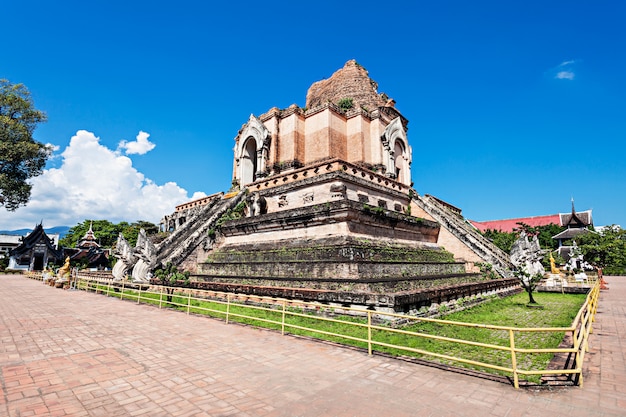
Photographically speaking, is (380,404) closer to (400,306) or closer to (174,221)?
(400,306)

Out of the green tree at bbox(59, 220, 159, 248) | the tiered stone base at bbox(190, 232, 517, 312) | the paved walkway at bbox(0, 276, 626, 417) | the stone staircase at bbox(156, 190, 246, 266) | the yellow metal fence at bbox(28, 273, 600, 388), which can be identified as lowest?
the paved walkway at bbox(0, 276, 626, 417)

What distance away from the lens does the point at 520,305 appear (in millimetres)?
12250

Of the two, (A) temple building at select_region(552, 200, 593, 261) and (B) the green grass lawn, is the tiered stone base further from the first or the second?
(A) temple building at select_region(552, 200, 593, 261)

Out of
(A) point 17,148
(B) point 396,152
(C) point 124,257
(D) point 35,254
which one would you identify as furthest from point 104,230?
(B) point 396,152

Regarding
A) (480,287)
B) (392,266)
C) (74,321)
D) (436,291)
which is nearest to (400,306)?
(436,291)

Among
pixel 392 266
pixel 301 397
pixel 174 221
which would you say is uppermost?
pixel 174 221

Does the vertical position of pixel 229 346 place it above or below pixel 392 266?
below

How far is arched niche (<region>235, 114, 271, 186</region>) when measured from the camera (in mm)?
19875

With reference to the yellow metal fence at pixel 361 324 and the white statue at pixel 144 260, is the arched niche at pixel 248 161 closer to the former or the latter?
the white statue at pixel 144 260

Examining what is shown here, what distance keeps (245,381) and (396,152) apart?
1891 cm

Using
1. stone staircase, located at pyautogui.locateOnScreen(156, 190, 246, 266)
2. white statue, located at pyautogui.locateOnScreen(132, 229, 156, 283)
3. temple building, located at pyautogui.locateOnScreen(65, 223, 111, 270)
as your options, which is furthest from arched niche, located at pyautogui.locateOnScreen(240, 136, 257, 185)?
temple building, located at pyautogui.locateOnScreen(65, 223, 111, 270)

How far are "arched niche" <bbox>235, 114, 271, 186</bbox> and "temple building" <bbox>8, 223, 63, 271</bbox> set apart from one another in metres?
32.1

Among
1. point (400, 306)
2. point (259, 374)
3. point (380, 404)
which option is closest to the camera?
point (380, 404)

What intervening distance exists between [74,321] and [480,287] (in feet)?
42.3
